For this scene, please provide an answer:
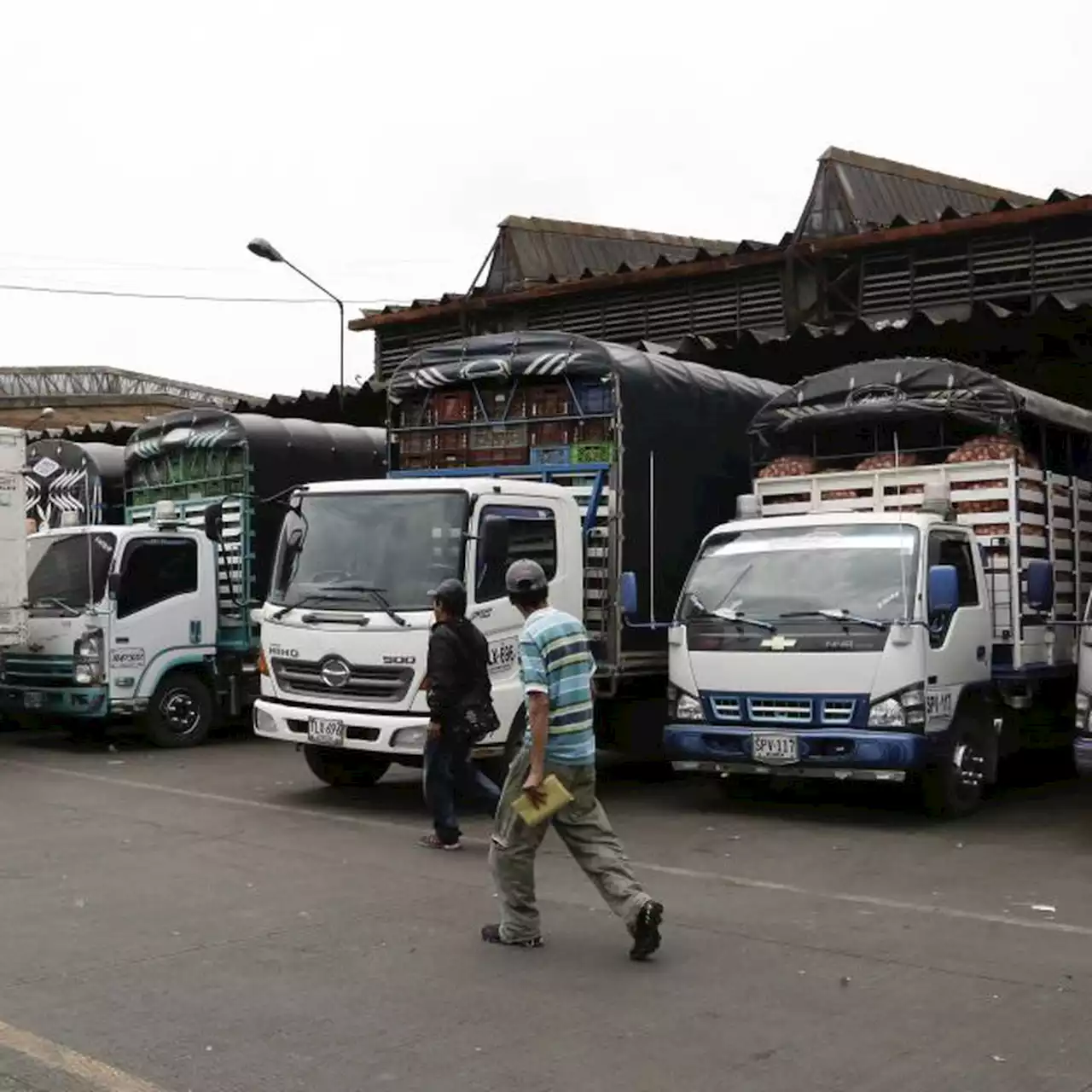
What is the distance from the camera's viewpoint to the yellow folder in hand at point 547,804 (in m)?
6.38

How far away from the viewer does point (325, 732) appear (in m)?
10.8

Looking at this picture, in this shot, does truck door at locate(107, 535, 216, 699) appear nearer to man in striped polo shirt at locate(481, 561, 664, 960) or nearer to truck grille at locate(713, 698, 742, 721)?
truck grille at locate(713, 698, 742, 721)

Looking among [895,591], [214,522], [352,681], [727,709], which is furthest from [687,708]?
[214,522]

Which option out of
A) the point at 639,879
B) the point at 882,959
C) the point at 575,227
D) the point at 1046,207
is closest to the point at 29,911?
the point at 639,879

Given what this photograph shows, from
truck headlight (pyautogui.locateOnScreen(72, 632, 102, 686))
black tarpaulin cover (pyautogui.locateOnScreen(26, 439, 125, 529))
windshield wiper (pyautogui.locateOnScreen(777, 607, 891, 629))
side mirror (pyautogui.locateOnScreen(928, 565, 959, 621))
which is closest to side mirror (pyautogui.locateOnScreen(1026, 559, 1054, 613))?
side mirror (pyautogui.locateOnScreen(928, 565, 959, 621))

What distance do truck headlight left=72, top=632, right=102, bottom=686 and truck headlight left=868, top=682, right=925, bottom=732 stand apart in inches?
312

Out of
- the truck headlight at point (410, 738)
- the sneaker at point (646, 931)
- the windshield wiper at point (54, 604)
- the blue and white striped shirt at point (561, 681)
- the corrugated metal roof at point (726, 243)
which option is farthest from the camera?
the corrugated metal roof at point (726, 243)

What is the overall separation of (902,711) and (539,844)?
13.5 ft

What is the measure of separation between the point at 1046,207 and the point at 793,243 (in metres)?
3.48

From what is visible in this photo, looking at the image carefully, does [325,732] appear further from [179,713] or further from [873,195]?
[873,195]

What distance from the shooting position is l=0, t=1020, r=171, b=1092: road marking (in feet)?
15.7

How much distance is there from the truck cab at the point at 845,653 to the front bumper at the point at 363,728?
1887mm

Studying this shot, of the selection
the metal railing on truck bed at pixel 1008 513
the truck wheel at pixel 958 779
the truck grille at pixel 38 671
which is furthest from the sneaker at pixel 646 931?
the truck grille at pixel 38 671

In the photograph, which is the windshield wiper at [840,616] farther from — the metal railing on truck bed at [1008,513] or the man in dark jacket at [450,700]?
the man in dark jacket at [450,700]
